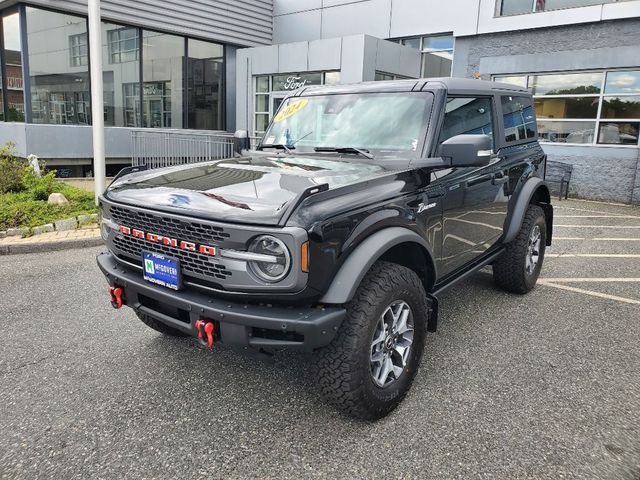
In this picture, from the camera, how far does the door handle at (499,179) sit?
4.14 m

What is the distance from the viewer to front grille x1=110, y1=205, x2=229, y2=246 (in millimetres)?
2506

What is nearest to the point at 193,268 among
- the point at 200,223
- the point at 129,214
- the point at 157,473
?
the point at 200,223

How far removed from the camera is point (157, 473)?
2426 mm

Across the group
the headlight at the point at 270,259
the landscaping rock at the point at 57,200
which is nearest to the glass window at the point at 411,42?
the landscaping rock at the point at 57,200

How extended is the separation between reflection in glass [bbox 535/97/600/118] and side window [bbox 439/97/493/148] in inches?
386

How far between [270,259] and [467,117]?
2.31 metres

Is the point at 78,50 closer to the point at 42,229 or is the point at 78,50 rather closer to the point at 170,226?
the point at 42,229

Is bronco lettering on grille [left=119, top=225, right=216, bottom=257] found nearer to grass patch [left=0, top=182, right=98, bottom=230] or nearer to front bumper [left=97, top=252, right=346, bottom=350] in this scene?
front bumper [left=97, top=252, right=346, bottom=350]

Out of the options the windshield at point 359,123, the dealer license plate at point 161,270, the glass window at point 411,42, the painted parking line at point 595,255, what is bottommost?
the painted parking line at point 595,255

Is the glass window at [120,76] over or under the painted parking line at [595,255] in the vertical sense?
over

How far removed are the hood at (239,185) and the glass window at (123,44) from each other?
39.8ft

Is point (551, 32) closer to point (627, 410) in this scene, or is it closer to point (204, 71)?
point (204, 71)

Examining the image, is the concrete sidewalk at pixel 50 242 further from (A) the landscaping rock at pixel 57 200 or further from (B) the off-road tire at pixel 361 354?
(B) the off-road tire at pixel 361 354

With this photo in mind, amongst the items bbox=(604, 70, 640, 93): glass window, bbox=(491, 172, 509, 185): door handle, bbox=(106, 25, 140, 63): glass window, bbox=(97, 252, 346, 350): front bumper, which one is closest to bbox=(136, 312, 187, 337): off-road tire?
bbox=(97, 252, 346, 350): front bumper
